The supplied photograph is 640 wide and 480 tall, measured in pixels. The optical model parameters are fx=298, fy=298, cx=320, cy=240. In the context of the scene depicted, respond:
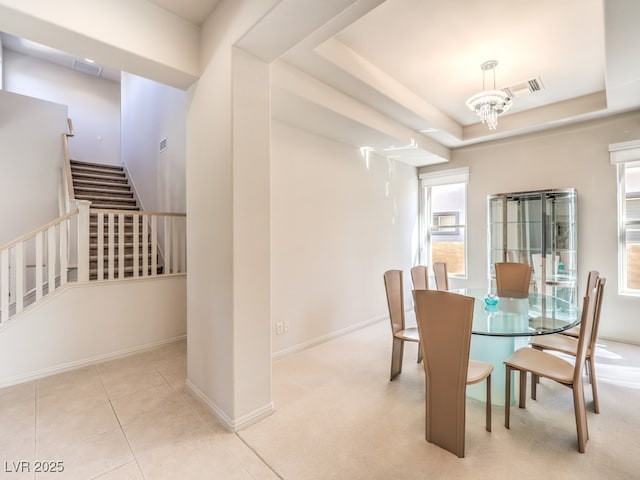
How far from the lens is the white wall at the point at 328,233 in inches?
130

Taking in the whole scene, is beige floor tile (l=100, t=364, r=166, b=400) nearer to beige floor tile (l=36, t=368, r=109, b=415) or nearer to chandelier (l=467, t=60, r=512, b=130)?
beige floor tile (l=36, t=368, r=109, b=415)

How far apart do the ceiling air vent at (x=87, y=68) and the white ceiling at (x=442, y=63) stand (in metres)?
6.07

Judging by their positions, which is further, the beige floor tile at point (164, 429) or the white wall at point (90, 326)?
the white wall at point (90, 326)

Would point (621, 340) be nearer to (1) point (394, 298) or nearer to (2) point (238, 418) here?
(1) point (394, 298)

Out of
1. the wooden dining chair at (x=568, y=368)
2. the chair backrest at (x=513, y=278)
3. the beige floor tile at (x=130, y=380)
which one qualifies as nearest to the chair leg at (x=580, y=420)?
the wooden dining chair at (x=568, y=368)

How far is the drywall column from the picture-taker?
199 cm

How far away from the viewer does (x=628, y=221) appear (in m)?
3.65

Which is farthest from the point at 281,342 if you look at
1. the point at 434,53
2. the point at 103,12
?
the point at 434,53

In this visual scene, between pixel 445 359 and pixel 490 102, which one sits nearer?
pixel 445 359

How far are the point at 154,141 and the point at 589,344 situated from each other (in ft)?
20.6

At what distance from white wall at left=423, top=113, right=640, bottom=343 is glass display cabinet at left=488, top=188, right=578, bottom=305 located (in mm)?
184

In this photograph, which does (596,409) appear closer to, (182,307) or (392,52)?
(392,52)

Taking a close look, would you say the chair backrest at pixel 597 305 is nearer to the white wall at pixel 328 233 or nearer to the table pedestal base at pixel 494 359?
the table pedestal base at pixel 494 359

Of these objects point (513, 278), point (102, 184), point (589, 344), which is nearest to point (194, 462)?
point (589, 344)
